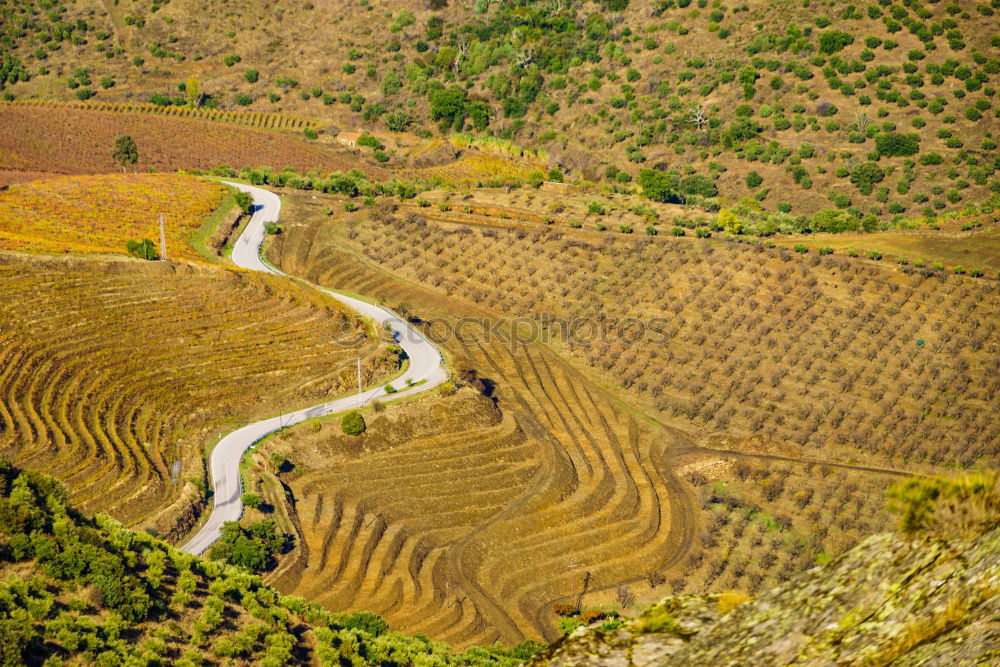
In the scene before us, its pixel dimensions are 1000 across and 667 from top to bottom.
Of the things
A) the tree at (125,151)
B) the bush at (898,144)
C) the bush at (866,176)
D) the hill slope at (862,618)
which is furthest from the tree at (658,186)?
the hill slope at (862,618)

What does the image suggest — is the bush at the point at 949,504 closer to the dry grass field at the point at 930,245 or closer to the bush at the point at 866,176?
the dry grass field at the point at 930,245

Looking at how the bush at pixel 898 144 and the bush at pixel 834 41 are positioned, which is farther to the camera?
the bush at pixel 834 41

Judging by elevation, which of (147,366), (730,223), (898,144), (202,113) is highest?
(898,144)

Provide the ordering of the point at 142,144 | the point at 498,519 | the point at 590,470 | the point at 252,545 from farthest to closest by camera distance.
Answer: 1. the point at 142,144
2. the point at 590,470
3. the point at 498,519
4. the point at 252,545

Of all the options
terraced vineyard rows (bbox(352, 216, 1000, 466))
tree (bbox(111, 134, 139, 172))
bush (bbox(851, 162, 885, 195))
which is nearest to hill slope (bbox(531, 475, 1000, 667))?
terraced vineyard rows (bbox(352, 216, 1000, 466))

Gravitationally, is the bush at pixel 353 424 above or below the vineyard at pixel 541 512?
above

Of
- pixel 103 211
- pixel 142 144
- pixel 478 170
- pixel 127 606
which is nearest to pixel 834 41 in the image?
pixel 478 170

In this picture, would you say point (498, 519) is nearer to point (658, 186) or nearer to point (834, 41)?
point (658, 186)
